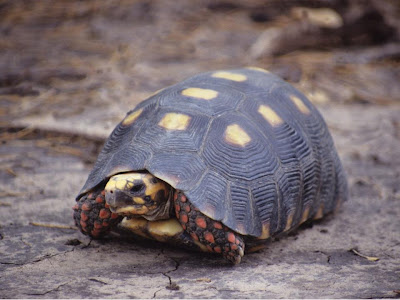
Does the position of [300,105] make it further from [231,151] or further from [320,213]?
[231,151]

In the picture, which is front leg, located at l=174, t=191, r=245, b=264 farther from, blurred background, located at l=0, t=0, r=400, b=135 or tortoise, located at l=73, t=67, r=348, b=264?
blurred background, located at l=0, t=0, r=400, b=135

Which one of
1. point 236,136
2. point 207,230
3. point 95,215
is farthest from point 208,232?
point 95,215

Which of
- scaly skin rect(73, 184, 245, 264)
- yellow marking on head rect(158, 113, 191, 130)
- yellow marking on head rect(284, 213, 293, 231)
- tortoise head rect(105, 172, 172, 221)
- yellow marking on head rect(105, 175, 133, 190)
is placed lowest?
yellow marking on head rect(284, 213, 293, 231)

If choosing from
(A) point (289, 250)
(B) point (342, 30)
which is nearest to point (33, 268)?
(A) point (289, 250)

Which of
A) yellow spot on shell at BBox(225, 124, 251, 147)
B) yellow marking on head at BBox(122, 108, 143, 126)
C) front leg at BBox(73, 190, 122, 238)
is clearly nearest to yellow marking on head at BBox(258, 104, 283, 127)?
yellow spot on shell at BBox(225, 124, 251, 147)

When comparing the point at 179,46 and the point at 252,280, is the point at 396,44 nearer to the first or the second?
the point at 179,46

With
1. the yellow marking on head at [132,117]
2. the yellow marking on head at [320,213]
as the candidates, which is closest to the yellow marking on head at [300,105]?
the yellow marking on head at [320,213]
